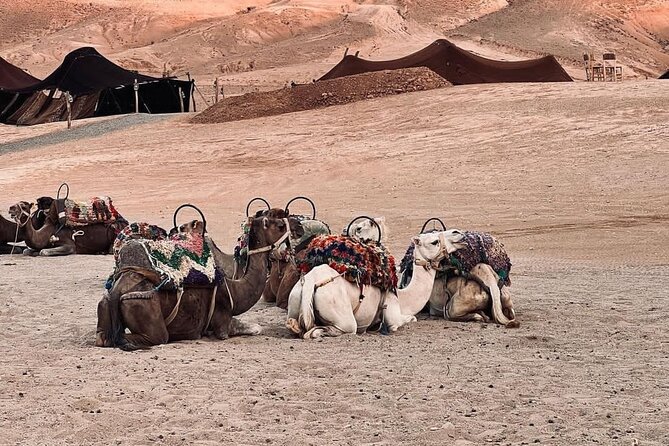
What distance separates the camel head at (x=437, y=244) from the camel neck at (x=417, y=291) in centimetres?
6

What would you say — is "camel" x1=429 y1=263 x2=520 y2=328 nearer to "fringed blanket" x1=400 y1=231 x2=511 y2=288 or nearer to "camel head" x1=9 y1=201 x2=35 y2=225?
"fringed blanket" x1=400 y1=231 x2=511 y2=288

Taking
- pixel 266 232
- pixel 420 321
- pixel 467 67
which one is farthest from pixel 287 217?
pixel 467 67

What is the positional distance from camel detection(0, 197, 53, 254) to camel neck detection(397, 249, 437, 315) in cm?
792

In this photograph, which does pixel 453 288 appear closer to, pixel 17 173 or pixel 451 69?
pixel 17 173

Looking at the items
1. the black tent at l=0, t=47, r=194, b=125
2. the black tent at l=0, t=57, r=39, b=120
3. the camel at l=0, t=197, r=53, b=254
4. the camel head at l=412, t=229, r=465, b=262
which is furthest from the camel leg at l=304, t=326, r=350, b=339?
the black tent at l=0, t=57, r=39, b=120

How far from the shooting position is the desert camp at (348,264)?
654 cm

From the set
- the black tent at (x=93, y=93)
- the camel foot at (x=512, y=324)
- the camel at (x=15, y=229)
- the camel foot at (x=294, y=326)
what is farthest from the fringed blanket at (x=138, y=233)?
the black tent at (x=93, y=93)

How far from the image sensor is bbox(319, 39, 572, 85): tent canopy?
38.7m

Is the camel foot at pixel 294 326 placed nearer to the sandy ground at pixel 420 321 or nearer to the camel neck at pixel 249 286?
the sandy ground at pixel 420 321

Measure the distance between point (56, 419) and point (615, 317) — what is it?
17.2ft

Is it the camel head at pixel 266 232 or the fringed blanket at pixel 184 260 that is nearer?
the fringed blanket at pixel 184 260

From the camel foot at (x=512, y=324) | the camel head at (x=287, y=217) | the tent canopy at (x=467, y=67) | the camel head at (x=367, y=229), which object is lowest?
the camel foot at (x=512, y=324)

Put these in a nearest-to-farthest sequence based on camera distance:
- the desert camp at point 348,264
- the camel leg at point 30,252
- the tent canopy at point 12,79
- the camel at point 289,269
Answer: the desert camp at point 348,264
the camel at point 289,269
the camel leg at point 30,252
the tent canopy at point 12,79

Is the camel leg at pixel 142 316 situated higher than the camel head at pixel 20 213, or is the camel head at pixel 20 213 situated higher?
the camel head at pixel 20 213
